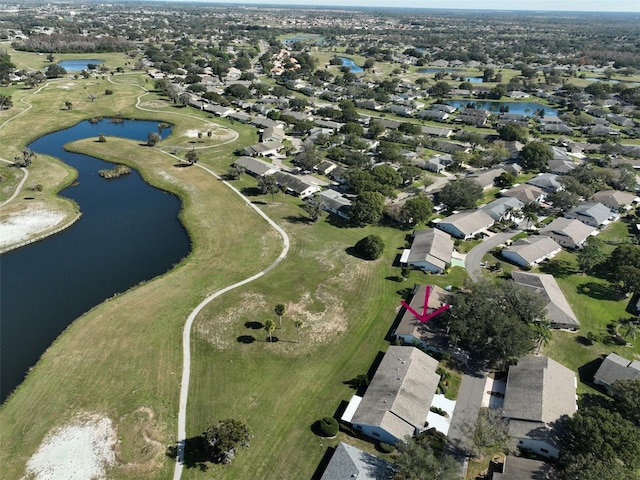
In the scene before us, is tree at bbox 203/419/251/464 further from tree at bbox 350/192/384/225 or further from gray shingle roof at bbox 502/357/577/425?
tree at bbox 350/192/384/225

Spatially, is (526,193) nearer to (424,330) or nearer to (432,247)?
(432,247)

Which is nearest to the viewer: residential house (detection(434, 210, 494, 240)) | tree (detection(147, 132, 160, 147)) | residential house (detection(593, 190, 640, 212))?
residential house (detection(434, 210, 494, 240))

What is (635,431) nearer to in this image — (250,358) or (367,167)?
(250,358)

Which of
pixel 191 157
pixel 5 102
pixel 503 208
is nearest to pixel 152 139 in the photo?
pixel 191 157

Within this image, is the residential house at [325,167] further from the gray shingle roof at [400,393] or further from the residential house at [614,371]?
the residential house at [614,371]

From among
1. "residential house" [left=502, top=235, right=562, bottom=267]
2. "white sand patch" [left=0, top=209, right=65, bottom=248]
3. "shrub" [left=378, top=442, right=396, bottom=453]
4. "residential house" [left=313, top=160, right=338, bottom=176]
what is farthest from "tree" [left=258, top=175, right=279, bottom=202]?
"shrub" [left=378, top=442, right=396, bottom=453]
